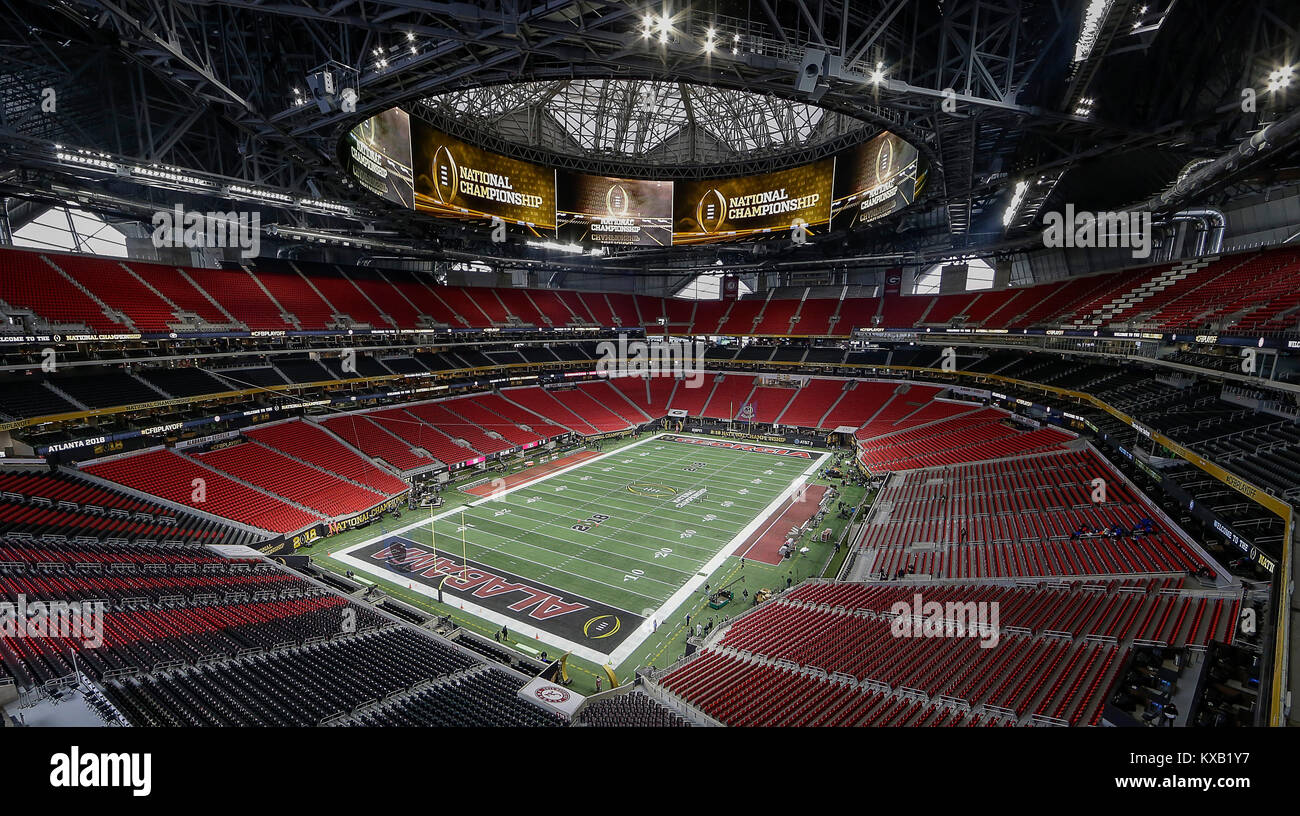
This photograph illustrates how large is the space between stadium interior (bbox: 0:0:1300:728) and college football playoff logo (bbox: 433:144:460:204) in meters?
0.25

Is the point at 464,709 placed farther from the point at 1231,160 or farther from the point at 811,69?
the point at 1231,160

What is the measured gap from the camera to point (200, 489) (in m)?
23.1

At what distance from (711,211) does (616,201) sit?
7325 mm

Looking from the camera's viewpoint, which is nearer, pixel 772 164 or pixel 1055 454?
pixel 1055 454

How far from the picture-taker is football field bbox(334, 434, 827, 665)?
59.1 ft

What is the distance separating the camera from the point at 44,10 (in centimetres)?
1477

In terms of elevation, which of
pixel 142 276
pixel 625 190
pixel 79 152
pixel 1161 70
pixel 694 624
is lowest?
pixel 694 624

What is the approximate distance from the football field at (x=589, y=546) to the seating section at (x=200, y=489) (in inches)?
146

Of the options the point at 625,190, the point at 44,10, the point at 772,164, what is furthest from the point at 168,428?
the point at 772,164

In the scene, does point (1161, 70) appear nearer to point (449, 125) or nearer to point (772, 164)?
point (772, 164)

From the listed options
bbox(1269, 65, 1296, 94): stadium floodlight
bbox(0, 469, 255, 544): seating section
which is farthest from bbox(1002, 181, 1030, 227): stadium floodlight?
bbox(0, 469, 255, 544): seating section

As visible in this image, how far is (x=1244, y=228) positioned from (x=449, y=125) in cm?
4116

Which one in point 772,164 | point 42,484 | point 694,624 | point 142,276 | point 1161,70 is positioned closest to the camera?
point 1161,70

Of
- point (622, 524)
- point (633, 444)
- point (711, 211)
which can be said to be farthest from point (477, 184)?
point (622, 524)
